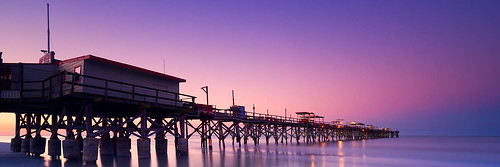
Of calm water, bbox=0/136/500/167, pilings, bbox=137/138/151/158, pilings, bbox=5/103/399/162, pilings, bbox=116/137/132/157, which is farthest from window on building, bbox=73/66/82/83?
pilings, bbox=116/137/132/157

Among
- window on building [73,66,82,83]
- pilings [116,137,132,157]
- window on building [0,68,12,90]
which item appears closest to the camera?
window on building [0,68,12,90]

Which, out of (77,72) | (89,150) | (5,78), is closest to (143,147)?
(89,150)

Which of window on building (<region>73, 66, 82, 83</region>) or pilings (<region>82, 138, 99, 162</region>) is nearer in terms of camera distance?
pilings (<region>82, 138, 99, 162</region>)

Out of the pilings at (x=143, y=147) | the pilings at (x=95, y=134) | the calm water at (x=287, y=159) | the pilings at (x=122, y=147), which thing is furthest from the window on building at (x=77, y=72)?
the pilings at (x=122, y=147)

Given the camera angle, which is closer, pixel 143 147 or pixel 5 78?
pixel 5 78

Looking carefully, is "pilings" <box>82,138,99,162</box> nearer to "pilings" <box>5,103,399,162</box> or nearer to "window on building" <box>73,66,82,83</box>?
"pilings" <box>5,103,399,162</box>

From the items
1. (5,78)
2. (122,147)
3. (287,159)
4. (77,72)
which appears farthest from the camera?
(287,159)

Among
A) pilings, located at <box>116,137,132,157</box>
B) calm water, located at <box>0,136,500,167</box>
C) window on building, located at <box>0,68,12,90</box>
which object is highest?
window on building, located at <box>0,68,12,90</box>

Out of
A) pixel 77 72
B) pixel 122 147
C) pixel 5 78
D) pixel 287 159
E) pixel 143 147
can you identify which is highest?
pixel 77 72

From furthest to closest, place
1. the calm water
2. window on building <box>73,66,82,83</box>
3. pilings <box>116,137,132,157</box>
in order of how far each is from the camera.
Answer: pilings <box>116,137,132,157</box>
the calm water
window on building <box>73,66,82,83</box>

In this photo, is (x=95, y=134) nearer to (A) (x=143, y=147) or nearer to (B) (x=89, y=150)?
(B) (x=89, y=150)

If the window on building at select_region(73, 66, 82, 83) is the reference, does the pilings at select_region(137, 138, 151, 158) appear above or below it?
below

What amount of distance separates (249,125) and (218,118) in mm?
14267

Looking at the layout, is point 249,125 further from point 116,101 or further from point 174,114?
point 116,101
